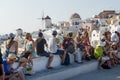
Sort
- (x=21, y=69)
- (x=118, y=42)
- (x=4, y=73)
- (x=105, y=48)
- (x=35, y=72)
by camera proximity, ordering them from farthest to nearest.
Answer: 1. (x=118, y=42)
2. (x=105, y=48)
3. (x=35, y=72)
4. (x=21, y=69)
5. (x=4, y=73)

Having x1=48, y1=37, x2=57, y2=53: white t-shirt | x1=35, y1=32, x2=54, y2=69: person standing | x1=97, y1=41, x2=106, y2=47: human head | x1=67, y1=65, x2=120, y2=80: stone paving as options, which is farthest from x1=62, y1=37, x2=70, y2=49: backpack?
x1=97, y1=41, x2=106, y2=47: human head

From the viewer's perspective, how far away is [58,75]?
9766mm

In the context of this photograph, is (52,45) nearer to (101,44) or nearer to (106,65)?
(101,44)

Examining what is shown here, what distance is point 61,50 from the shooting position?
35.1 ft

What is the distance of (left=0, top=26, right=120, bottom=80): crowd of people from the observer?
8657mm

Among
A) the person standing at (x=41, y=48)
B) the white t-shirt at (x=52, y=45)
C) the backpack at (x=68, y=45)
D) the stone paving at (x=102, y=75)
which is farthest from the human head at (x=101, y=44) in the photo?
the person standing at (x=41, y=48)

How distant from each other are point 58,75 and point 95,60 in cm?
240

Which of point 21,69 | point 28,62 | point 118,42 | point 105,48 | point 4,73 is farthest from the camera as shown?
point 118,42

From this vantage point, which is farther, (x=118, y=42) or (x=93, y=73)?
(x=118, y=42)

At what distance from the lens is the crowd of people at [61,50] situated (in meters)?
8.66

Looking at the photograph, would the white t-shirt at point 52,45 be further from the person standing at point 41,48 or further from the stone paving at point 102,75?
the stone paving at point 102,75

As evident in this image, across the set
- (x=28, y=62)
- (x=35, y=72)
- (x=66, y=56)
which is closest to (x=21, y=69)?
(x=28, y=62)

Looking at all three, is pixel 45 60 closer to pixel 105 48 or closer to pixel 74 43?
pixel 74 43

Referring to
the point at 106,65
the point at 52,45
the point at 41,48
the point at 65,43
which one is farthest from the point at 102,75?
the point at 41,48
